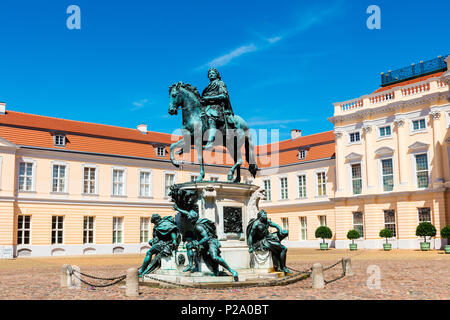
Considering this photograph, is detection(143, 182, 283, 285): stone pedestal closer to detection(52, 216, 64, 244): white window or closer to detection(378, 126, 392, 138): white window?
detection(52, 216, 64, 244): white window

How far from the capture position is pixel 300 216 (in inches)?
1836

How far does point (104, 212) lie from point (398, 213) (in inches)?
918

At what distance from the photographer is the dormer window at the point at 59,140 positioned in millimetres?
38438

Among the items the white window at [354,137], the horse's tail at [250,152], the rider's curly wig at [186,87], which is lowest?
the horse's tail at [250,152]

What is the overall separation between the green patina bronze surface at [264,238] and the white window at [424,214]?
89.2ft

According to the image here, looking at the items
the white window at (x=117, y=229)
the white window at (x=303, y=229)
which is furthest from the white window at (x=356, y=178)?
the white window at (x=117, y=229)

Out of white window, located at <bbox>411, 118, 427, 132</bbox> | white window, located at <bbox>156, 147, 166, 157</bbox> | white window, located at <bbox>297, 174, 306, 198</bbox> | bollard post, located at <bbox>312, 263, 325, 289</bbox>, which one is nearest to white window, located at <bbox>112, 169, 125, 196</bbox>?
white window, located at <bbox>156, 147, 166, 157</bbox>

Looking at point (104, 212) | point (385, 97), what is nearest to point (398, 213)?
point (385, 97)

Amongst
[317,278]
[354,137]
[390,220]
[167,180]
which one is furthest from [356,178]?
[317,278]

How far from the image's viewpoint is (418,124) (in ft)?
122

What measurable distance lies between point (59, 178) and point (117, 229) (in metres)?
6.59

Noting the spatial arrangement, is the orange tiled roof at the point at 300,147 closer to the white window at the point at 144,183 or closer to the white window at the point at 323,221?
the white window at the point at 323,221
